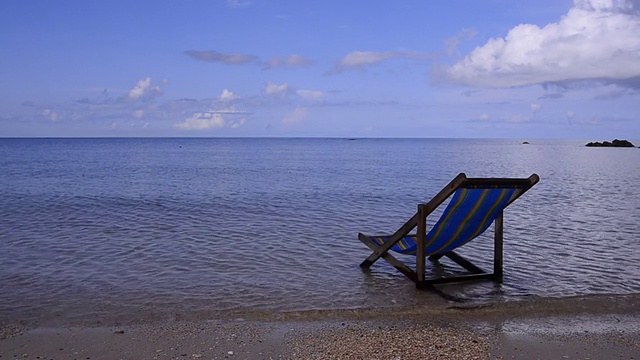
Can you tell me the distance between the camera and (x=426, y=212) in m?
8.71

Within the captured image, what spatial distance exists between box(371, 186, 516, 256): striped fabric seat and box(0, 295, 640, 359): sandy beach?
1325mm

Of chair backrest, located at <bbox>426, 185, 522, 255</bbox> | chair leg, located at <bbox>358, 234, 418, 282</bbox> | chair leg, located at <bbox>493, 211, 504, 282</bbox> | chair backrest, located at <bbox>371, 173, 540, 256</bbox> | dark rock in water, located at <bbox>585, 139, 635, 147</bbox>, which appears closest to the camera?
chair backrest, located at <bbox>371, 173, 540, 256</bbox>

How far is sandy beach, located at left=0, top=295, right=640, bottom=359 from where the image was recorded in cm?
616

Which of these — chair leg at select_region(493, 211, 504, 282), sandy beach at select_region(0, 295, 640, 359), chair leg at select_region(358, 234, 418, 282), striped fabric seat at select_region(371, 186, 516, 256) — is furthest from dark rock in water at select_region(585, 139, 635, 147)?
sandy beach at select_region(0, 295, 640, 359)

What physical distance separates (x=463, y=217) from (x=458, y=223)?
145mm

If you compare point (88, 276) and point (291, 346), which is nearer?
point (291, 346)

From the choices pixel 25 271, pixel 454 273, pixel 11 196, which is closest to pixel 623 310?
pixel 454 273

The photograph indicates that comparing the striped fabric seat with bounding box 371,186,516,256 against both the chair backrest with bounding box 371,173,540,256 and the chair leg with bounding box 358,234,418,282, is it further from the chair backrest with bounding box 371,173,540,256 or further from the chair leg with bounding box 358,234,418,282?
the chair leg with bounding box 358,234,418,282

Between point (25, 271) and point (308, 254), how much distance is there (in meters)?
5.32

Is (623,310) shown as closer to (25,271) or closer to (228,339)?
(228,339)

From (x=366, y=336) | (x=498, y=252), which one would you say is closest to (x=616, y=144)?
(x=498, y=252)

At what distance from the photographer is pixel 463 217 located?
29.5 ft

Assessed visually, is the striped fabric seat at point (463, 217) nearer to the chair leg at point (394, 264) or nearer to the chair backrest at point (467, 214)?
the chair backrest at point (467, 214)

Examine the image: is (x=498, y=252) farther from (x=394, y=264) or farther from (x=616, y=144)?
(x=616, y=144)
